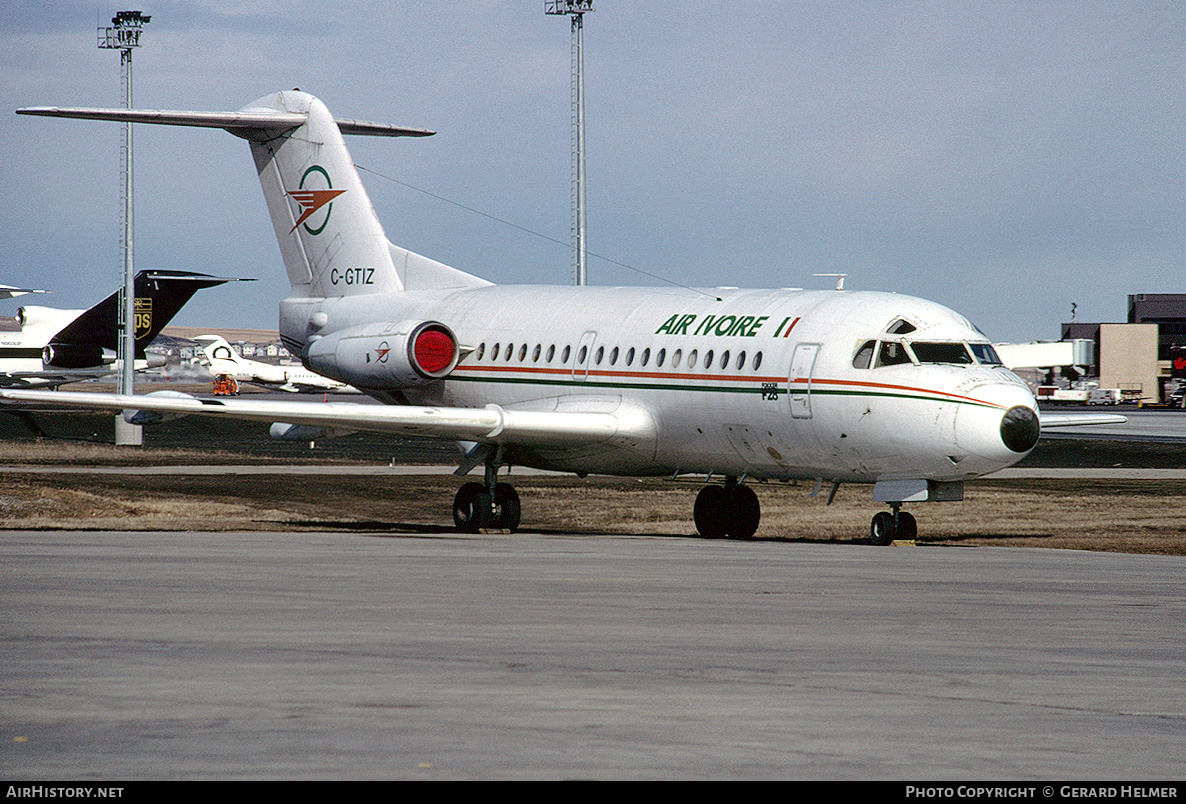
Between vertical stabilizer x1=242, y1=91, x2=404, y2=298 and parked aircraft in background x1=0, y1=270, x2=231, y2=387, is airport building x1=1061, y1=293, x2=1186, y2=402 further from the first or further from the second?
vertical stabilizer x1=242, y1=91, x2=404, y2=298

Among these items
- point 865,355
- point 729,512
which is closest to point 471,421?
point 729,512

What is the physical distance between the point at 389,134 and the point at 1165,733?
2750 centimetres

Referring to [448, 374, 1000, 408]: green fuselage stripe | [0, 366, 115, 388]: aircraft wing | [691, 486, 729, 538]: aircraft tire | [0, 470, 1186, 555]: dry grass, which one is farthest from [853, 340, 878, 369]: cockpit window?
[0, 366, 115, 388]: aircraft wing

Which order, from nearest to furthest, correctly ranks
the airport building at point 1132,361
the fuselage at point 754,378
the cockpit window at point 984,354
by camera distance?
the fuselage at point 754,378 < the cockpit window at point 984,354 < the airport building at point 1132,361

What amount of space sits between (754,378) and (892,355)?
6.80 ft

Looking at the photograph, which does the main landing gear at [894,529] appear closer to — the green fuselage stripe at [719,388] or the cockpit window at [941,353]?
the green fuselage stripe at [719,388]

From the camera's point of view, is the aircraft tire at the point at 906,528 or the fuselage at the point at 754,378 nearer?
the fuselage at the point at 754,378

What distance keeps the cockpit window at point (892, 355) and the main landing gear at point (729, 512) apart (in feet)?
13.4

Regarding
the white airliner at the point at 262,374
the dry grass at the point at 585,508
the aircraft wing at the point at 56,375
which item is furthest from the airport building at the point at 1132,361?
the dry grass at the point at 585,508

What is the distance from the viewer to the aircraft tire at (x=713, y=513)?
25.1 meters

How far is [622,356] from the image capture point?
2488 cm
